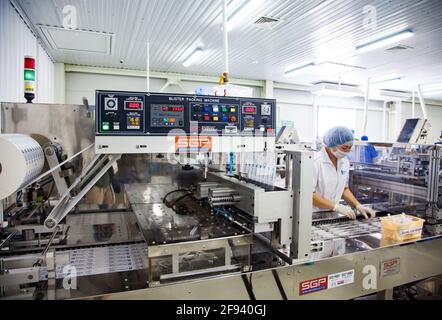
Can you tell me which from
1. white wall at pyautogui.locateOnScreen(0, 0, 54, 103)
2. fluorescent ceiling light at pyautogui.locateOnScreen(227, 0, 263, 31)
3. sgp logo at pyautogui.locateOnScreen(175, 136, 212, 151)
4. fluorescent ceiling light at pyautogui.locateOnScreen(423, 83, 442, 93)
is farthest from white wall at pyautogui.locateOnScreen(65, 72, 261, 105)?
fluorescent ceiling light at pyautogui.locateOnScreen(423, 83, 442, 93)

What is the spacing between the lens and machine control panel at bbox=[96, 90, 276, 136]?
121 cm

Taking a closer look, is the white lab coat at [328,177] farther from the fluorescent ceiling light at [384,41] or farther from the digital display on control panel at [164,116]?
the fluorescent ceiling light at [384,41]

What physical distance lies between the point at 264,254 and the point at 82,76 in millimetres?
6195

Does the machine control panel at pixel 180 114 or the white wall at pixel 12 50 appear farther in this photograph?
the white wall at pixel 12 50

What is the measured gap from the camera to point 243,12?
358 centimetres

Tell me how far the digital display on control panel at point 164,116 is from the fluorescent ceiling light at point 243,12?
261 cm

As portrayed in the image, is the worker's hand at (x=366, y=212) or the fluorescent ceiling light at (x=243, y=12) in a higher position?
the fluorescent ceiling light at (x=243, y=12)

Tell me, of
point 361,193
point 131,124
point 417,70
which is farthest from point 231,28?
point 417,70

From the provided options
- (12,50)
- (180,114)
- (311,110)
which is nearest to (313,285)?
(180,114)

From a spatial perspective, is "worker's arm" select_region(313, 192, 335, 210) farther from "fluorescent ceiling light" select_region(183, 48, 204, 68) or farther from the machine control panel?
"fluorescent ceiling light" select_region(183, 48, 204, 68)

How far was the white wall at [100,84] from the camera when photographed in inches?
247

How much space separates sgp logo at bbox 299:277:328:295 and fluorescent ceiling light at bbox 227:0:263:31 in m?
3.00

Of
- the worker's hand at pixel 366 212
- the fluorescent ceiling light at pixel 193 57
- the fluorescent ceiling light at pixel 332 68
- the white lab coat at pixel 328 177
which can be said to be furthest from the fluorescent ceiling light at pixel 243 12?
the fluorescent ceiling light at pixel 332 68

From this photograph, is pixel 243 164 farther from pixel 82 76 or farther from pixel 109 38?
pixel 82 76
